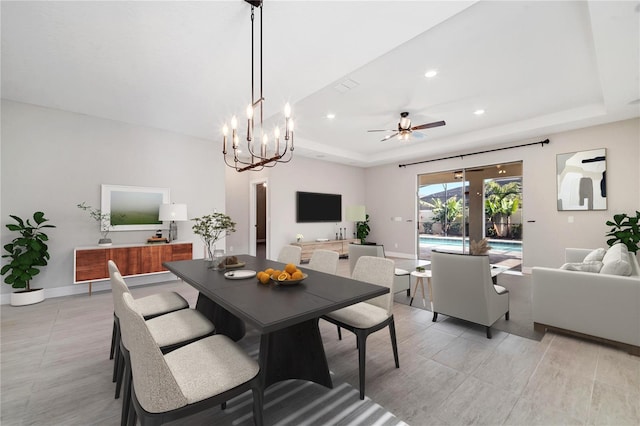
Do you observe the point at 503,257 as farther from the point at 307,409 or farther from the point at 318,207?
the point at 307,409

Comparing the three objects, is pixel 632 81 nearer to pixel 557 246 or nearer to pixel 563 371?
pixel 557 246

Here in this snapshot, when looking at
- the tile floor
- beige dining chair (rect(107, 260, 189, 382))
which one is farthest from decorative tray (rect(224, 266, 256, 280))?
the tile floor

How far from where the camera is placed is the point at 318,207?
765cm

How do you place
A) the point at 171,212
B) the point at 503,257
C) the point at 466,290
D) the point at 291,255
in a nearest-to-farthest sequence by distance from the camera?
the point at 466,290
the point at 291,255
the point at 171,212
the point at 503,257

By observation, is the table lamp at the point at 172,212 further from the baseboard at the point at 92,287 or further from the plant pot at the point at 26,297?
the plant pot at the point at 26,297

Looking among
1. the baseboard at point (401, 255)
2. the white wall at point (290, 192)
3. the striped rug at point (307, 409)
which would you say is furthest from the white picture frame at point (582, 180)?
the striped rug at point (307, 409)

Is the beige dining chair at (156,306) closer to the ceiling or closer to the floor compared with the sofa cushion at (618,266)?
closer to the floor

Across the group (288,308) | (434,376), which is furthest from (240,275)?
(434,376)

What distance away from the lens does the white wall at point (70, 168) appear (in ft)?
12.7

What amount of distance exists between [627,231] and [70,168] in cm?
872

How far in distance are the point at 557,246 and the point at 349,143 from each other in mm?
4718

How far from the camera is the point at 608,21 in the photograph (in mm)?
2238

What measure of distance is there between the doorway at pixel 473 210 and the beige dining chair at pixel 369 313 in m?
5.24

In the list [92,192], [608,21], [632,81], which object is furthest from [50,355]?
[632,81]
